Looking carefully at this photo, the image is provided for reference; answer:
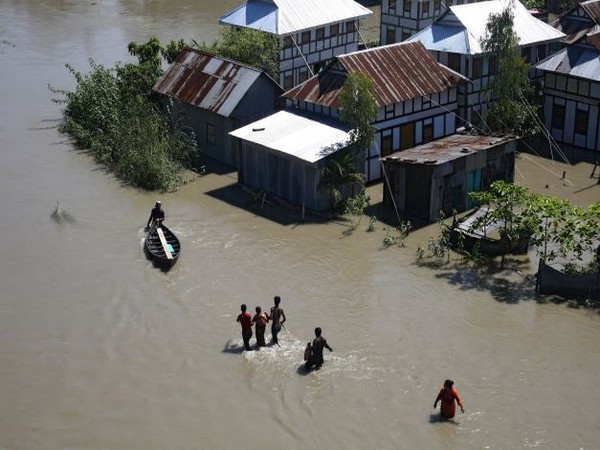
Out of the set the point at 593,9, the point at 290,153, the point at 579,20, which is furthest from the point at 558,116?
the point at 290,153

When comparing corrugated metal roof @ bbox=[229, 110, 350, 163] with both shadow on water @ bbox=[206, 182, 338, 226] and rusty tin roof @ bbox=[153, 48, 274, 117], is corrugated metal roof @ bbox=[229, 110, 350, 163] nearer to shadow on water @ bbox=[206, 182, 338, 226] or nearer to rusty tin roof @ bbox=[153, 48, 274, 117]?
rusty tin roof @ bbox=[153, 48, 274, 117]

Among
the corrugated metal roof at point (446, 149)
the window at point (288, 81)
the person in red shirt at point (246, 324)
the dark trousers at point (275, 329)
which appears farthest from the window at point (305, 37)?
the person in red shirt at point (246, 324)

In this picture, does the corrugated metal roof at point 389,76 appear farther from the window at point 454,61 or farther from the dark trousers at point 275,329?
the dark trousers at point 275,329

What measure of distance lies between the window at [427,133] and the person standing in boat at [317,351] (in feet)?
50.3

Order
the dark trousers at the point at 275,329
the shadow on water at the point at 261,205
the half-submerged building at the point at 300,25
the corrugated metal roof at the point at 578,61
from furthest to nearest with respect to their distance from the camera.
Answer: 1. the half-submerged building at the point at 300,25
2. the corrugated metal roof at the point at 578,61
3. the shadow on water at the point at 261,205
4. the dark trousers at the point at 275,329

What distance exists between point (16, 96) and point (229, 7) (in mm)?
24793

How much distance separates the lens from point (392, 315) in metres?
25.9

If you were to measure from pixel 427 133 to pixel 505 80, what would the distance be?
3.72 metres

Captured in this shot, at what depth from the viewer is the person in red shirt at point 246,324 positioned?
2319 centimetres

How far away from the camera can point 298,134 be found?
33.5m

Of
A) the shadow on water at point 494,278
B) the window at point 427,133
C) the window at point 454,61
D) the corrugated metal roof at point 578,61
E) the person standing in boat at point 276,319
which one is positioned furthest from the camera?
the window at point 454,61

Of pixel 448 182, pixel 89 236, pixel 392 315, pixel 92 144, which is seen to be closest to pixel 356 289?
pixel 392 315

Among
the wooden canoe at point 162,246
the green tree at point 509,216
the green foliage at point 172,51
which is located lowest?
the wooden canoe at point 162,246

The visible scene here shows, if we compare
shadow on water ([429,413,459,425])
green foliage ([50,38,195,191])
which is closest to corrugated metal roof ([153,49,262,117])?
green foliage ([50,38,195,191])
